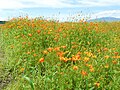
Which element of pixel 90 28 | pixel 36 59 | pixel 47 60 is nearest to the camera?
pixel 47 60

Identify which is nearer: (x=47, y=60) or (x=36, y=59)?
(x=47, y=60)

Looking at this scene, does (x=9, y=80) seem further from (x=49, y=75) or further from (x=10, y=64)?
(x=49, y=75)

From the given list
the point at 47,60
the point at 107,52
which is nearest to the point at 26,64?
the point at 47,60

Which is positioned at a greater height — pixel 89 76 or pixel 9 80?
pixel 89 76

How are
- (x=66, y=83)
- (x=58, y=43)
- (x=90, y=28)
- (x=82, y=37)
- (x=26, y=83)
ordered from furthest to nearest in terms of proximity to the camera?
(x=90, y=28), (x=82, y=37), (x=58, y=43), (x=26, y=83), (x=66, y=83)

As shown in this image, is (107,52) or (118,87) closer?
(118,87)

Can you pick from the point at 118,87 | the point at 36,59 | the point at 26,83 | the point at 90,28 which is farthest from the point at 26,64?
the point at 90,28

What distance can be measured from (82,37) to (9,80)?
3.22m

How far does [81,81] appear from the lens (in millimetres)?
5238

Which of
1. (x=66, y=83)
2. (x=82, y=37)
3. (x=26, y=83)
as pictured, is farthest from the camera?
(x=82, y=37)

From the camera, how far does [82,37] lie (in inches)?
356

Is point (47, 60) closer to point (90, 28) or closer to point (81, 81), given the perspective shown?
point (81, 81)

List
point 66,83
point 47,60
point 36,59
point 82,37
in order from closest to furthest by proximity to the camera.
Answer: point 66,83 → point 47,60 → point 36,59 → point 82,37

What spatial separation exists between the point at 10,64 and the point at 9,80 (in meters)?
0.76
